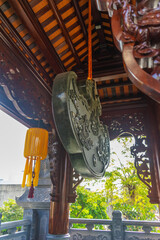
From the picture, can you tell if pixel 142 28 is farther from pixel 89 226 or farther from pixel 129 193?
pixel 129 193

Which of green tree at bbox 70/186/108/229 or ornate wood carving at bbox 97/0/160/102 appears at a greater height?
ornate wood carving at bbox 97/0/160/102

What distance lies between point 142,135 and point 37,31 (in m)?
1.77

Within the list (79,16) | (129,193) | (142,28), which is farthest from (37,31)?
(129,193)

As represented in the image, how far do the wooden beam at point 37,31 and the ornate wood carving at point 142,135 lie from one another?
109 centimetres

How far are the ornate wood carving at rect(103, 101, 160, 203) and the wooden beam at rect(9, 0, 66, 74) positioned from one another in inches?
43.1

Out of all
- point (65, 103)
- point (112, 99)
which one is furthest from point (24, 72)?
point (112, 99)

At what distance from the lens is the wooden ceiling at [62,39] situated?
1.45 metres

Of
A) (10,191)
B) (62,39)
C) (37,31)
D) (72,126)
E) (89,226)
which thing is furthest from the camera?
(10,191)

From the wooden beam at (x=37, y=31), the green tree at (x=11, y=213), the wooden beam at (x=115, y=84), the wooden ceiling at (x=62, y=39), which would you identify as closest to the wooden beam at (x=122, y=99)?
the wooden ceiling at (x=62, y=39)

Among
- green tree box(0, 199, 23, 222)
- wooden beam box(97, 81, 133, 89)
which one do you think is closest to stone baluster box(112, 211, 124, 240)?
wooden beam box(97, 81, 133, 89)

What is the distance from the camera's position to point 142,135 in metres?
2.40

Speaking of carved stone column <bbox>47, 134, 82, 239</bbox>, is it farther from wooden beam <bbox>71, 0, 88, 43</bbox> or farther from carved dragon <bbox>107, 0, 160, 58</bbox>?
carved dragon <bbox>107, 0, 160, 58</bbox>

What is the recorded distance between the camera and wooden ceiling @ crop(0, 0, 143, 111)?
4.75ft

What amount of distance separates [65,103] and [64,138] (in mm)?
145
